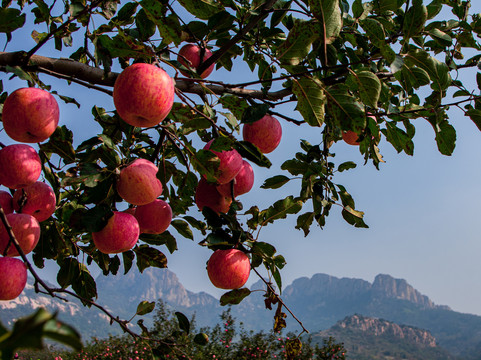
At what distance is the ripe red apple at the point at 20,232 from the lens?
5.40ft

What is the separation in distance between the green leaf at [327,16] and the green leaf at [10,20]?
123cm

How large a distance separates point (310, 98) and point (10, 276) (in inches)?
58.7

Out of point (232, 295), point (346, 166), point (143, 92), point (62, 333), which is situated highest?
point (346, 166)

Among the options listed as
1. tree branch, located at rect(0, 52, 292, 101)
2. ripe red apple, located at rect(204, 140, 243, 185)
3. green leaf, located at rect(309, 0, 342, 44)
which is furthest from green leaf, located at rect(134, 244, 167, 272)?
green leaf, located at rect(309, 0, 342, 44)

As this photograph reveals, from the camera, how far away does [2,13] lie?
5.18ft

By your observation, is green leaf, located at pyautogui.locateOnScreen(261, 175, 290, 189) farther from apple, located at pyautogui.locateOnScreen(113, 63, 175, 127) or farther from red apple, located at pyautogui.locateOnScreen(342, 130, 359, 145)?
apple, located at pyautogui.locateOnScreen(113, 63, 175, 127)

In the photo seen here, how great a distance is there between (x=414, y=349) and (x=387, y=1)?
439ft

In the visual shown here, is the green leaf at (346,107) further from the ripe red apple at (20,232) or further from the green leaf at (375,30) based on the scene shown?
the ripe red apple at (20,232)

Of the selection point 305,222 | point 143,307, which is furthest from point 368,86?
point 143,307

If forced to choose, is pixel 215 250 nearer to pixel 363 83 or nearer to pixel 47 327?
pixel 363 83

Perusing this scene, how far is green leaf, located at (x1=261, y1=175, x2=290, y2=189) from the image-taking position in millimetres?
2488

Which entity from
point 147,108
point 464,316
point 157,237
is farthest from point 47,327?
point 464,316

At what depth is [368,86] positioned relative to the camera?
153cm

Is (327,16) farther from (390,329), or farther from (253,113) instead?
A: (390,329)
